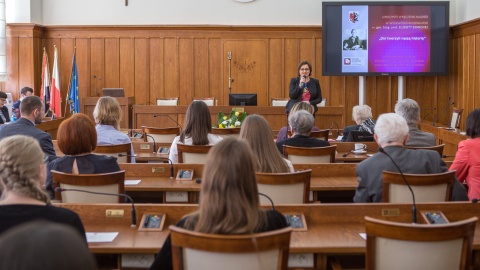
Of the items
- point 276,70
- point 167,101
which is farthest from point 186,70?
point 276,70

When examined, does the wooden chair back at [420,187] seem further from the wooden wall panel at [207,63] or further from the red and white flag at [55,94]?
the red and white flag at [55,94]

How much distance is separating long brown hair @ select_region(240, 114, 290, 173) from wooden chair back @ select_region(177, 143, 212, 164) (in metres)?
1.38

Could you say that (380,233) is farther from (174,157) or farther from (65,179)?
(174,157)

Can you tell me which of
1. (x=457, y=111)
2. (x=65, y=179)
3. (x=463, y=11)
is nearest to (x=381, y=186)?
(x=65, y=179)

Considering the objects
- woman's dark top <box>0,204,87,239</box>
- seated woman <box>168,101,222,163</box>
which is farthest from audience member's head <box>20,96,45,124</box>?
woman's dark top <box>0,204,87,239</box>

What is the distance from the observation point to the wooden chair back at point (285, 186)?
4020mm

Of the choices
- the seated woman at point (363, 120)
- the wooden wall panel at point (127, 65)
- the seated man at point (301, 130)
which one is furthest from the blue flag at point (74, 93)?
the seated man at point (301, 130)

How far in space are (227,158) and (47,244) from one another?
1437 millimetres

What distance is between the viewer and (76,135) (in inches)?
169

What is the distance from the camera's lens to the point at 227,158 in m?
2.40

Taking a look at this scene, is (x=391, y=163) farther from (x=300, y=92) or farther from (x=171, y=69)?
(x=171, y=69)

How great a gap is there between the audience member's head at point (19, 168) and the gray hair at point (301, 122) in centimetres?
334

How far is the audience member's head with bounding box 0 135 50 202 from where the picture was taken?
2627 mm

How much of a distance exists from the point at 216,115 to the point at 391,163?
290 inches
